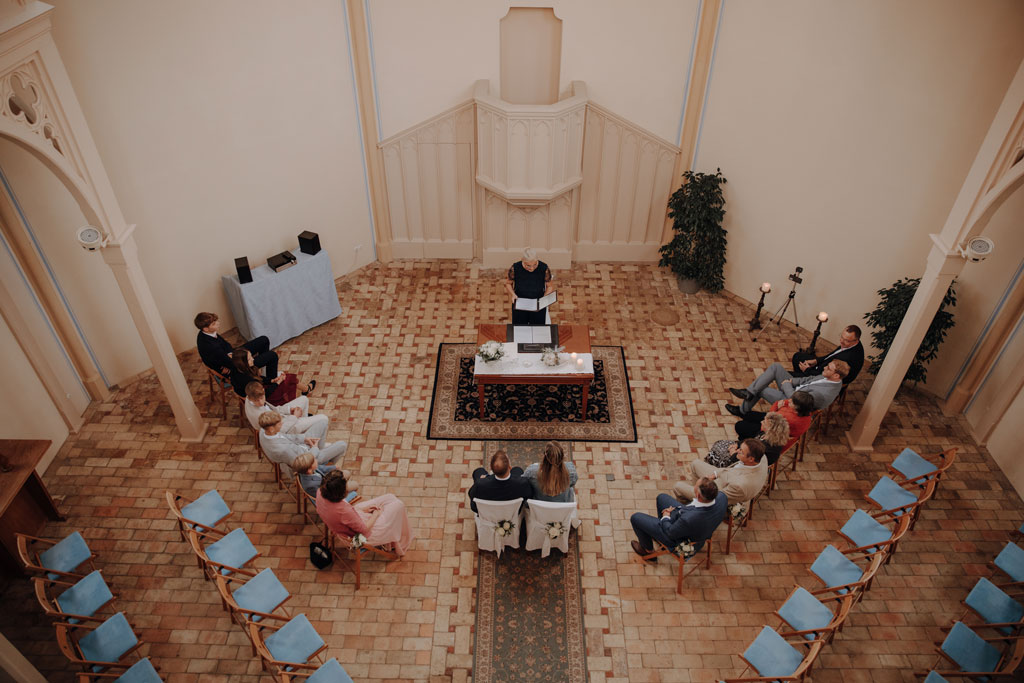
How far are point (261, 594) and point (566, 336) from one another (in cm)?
441

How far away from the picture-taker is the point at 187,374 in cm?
836

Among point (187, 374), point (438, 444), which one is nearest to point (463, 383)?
point (438, 444)

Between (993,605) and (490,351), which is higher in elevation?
(490,351)

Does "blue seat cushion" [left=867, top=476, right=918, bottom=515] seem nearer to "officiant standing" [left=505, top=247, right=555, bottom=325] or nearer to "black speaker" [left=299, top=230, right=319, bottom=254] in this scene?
"officiant standing" [left=505, top=247, right=555, bottom=325]

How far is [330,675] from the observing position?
4.78 metres

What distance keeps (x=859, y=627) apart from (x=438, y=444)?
4498 millimetres

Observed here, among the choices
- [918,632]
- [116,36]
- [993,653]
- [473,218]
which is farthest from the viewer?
[473,218]

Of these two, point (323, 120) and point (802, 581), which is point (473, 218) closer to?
point (323, 120)

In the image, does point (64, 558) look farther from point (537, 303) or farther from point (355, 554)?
point (537, 303)

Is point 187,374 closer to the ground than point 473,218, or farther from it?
closer to the ground

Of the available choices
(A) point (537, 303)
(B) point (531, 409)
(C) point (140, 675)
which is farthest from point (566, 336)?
(C) point (140, 675)

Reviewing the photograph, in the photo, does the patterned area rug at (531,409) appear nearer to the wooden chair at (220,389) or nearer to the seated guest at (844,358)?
the seated guest at (844,358)

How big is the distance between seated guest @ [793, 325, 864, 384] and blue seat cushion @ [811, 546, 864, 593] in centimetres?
200

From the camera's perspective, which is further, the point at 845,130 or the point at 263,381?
the point at 845,130
